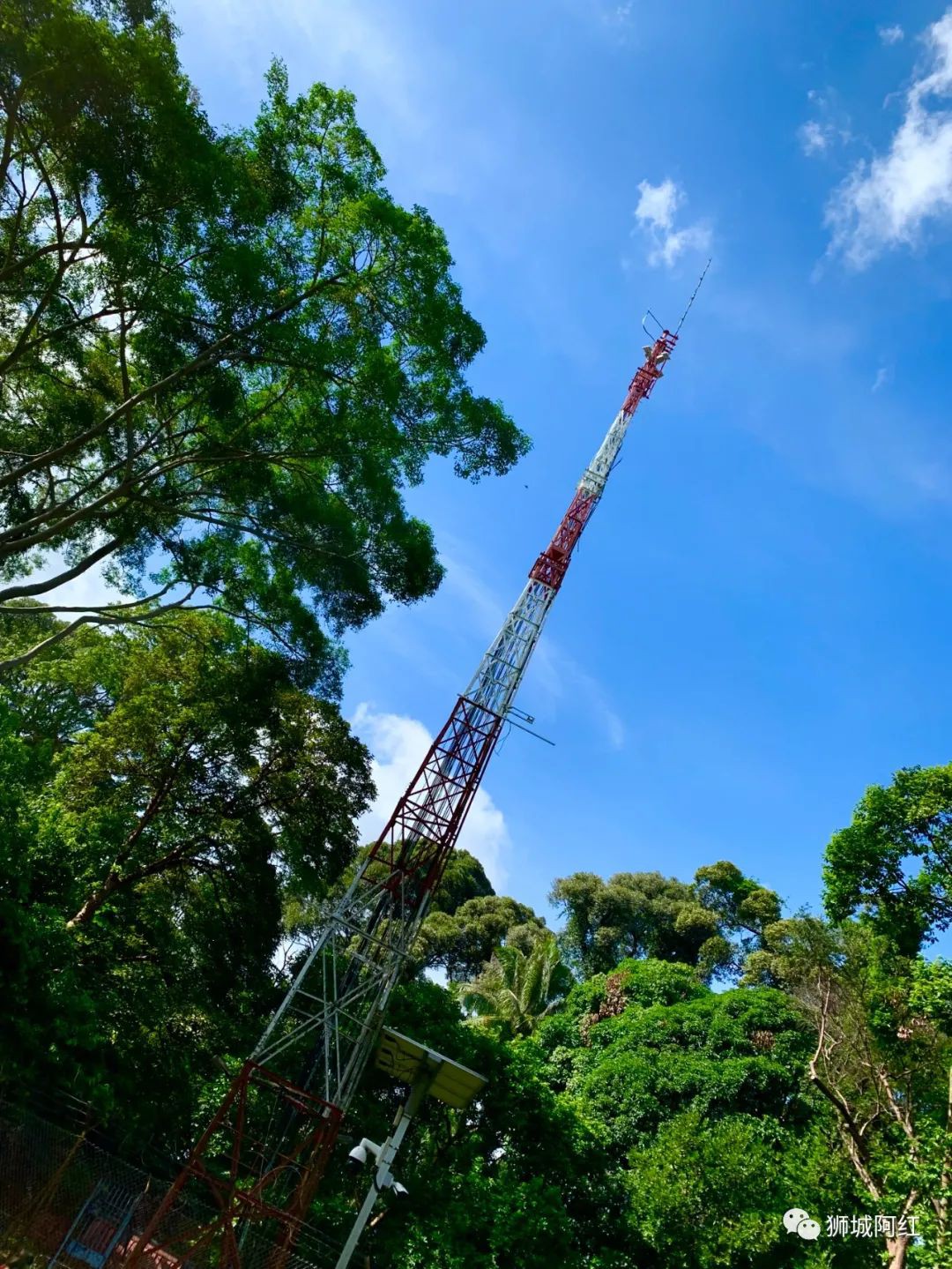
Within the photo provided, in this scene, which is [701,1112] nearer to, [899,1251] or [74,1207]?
[899,1251]

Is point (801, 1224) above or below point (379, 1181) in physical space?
above

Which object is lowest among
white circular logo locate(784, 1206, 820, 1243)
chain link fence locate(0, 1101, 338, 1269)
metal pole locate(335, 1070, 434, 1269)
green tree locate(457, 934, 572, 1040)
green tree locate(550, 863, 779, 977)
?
chain link fence locate(0, 1101, 338, 1269)

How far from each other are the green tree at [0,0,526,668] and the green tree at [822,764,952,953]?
8522mm

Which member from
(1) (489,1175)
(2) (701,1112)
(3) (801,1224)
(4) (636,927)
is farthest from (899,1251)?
(4) (636,927)

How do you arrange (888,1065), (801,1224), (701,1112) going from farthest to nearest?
1. (701,1112)
2. (801,1224)
3. (888,1065)

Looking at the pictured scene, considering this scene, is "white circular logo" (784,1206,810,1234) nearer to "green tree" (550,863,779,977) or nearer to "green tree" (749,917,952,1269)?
"green tree" (749,917,952,1269)

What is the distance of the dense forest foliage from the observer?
8.01 meters

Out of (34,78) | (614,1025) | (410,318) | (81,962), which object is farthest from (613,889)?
(34,78)

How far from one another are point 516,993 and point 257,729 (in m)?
13.2

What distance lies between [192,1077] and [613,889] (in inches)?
770

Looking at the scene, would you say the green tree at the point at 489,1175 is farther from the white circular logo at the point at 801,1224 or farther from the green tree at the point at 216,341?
the green tree at the point at 216,341

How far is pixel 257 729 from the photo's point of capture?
42.5 feet

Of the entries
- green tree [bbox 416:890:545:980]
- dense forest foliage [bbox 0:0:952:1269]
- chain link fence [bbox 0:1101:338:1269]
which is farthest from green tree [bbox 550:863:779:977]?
chain link fence [bbox 0:1101:338:1269]

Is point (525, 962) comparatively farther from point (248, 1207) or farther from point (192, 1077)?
point (248, 1207)
